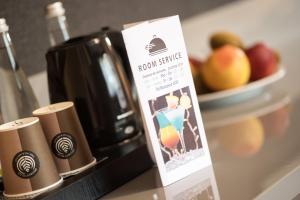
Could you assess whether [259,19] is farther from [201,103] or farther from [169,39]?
[169,39]

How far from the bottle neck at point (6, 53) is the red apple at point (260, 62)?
0.64 metres

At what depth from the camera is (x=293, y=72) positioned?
1.42m

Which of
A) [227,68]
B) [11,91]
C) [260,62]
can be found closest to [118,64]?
[11,91]

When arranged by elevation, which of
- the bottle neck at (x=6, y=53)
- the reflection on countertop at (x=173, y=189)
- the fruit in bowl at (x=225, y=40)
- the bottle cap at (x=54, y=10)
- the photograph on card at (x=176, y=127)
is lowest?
the reflection on countertop at (x=173, y=189)

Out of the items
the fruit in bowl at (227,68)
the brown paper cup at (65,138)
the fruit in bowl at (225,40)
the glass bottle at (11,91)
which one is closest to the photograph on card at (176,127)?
the brown paper cup at (65,138)

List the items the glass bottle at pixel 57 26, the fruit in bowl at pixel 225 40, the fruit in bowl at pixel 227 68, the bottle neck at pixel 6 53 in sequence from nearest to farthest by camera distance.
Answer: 1. the bottle neck at pixel 6 53
2. the glass bottle at pixel 57 26
3. the fruit in bowl at pixel 227 68
4. the fruit in bowl at pixel 225 40

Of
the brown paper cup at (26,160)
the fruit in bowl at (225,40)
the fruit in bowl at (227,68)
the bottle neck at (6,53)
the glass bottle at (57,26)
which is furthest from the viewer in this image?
the fruit in bowl at (225,40)

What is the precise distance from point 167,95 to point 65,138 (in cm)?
16

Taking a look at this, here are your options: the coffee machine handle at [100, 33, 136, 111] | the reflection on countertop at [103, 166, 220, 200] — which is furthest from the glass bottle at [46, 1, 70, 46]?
the reflection on countertop at [103, 166, 220, 200]

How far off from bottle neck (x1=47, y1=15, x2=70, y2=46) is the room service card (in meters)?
0.31

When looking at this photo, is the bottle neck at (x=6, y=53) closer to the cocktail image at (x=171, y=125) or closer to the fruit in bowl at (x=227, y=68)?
the cocktail image at (x=171, y=125)

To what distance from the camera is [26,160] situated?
2.38 feet

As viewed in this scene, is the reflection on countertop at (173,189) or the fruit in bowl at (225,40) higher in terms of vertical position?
the fruit in bowl at (225,40)

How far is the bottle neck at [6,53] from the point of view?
861 mm
